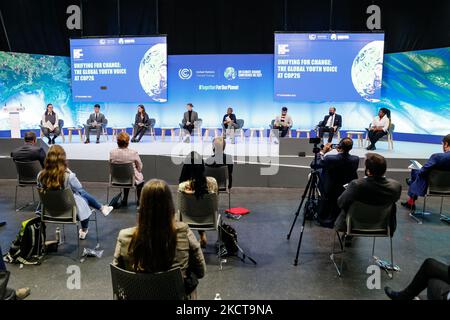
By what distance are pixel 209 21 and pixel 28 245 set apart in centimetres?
885

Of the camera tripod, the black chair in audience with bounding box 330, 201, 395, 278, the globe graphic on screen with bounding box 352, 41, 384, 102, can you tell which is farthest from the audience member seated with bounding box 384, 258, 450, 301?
the globe graphic on screen with bounding box 352, 41, 384, 102

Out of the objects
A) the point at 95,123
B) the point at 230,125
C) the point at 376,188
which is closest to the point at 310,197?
the point at 376,188

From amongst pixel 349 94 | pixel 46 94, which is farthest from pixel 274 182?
pixel 46 94

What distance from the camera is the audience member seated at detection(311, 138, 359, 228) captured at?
150 inches

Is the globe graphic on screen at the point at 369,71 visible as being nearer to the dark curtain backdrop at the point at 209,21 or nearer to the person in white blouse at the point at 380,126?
the dark curtain backdrop at the point at 209,21

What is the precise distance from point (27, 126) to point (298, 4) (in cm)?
887

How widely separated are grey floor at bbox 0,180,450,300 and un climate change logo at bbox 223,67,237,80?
6749 millimetres

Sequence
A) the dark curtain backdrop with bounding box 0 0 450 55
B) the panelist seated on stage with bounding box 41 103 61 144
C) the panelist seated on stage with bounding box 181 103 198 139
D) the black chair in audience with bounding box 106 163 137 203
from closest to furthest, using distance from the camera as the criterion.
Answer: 1. the black chair in audience with bounding box 106 163 137 203
2. the panelist seated on stage with bounding box 41 103 61 144
3. the panelist seated on stage with bounding box 181 103 198 139
4. the dark curtain backdrop with bounding box 0 0 450 55

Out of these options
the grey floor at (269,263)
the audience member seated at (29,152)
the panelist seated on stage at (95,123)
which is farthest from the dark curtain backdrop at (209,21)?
the grey floor at (269,263)

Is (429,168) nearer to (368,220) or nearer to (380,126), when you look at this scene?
(368,220)

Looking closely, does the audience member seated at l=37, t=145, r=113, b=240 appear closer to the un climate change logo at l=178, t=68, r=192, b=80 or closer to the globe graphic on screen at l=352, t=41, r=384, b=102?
the un climate change logo at l=178, t=68, r=192, b=80

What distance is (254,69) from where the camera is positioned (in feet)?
36.1
